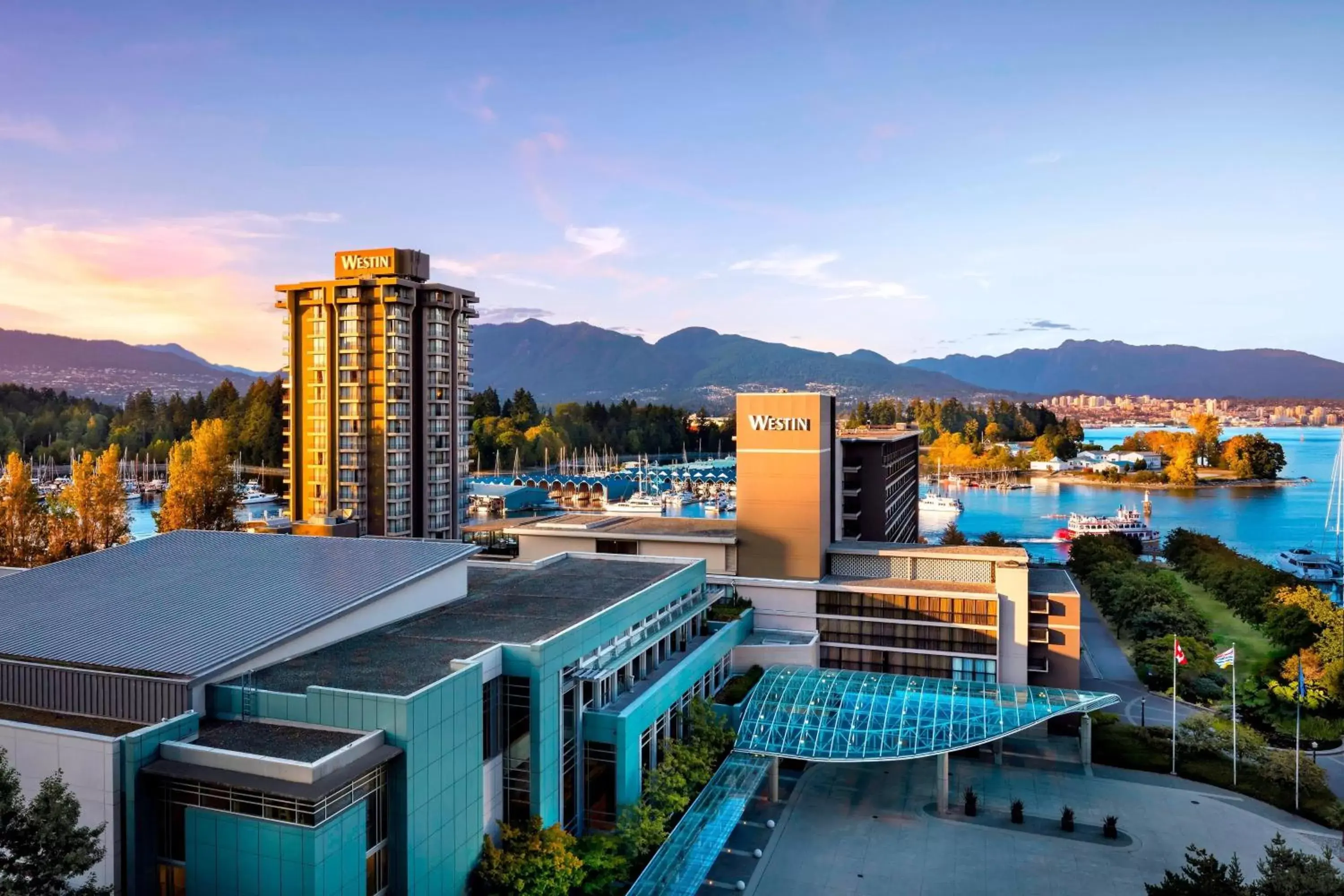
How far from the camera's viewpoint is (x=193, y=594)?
2383 centimetres

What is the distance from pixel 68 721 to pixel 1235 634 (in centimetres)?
5614

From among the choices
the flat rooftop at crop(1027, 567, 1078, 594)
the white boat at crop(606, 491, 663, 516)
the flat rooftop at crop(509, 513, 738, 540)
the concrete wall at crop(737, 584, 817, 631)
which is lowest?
the white boat at crop(606, 491, 663, 516)

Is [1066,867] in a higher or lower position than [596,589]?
lower

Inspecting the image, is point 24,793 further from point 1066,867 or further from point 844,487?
point 844,487

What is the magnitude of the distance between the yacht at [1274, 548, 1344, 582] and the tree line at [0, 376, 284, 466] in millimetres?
106947

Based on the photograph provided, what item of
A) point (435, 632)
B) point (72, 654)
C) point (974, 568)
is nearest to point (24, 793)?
point (72, 654)

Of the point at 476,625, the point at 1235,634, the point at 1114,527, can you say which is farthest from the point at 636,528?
the point at 1114,527

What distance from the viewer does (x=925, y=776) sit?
31906 mm

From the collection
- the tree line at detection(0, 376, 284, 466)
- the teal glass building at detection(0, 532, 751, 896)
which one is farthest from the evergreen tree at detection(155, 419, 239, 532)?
the tree line at detection(0, 376, 284, 466)

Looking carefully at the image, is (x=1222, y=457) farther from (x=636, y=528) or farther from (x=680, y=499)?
(x=636, y=528)

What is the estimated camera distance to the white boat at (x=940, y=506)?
4616 inches

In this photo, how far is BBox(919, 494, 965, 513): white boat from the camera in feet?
385

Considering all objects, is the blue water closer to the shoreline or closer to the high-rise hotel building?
the shoreline

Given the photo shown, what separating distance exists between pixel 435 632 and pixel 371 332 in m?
40.3
